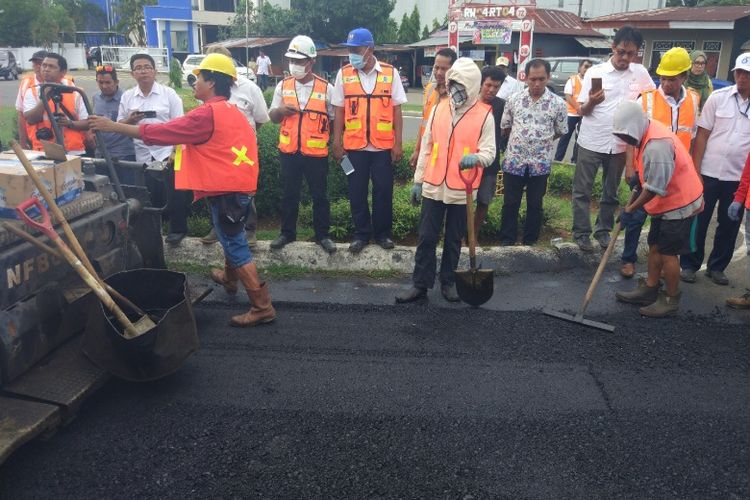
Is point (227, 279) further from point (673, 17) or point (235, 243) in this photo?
point (673, 17)

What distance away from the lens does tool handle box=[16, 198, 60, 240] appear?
321 centimetres

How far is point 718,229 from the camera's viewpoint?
5.70m

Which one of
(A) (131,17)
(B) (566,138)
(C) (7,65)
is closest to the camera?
(B) (566,138)

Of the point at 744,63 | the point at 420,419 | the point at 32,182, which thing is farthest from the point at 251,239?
the point at 744,63

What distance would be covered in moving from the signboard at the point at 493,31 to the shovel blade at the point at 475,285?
33.7 feet

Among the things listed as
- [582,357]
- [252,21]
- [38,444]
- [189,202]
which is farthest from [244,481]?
[252,21]

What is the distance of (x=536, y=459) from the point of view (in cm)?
319

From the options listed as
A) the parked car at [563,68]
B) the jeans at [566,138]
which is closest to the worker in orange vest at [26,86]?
the jeans at [566,138]

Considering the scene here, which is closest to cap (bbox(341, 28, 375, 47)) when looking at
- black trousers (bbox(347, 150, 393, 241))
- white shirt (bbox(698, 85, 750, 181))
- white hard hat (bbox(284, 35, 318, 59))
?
white hard hat (bbox(284, 35, 318, 59))

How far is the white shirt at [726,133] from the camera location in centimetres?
534

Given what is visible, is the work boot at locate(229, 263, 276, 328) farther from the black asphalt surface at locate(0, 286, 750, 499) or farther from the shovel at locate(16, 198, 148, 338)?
the shovel at locate(16, 198, 148, 338)

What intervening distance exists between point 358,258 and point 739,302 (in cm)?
321

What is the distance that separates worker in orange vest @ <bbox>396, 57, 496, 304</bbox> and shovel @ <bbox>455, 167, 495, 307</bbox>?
0.27 feet

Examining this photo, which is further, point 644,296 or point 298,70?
point 298,70
